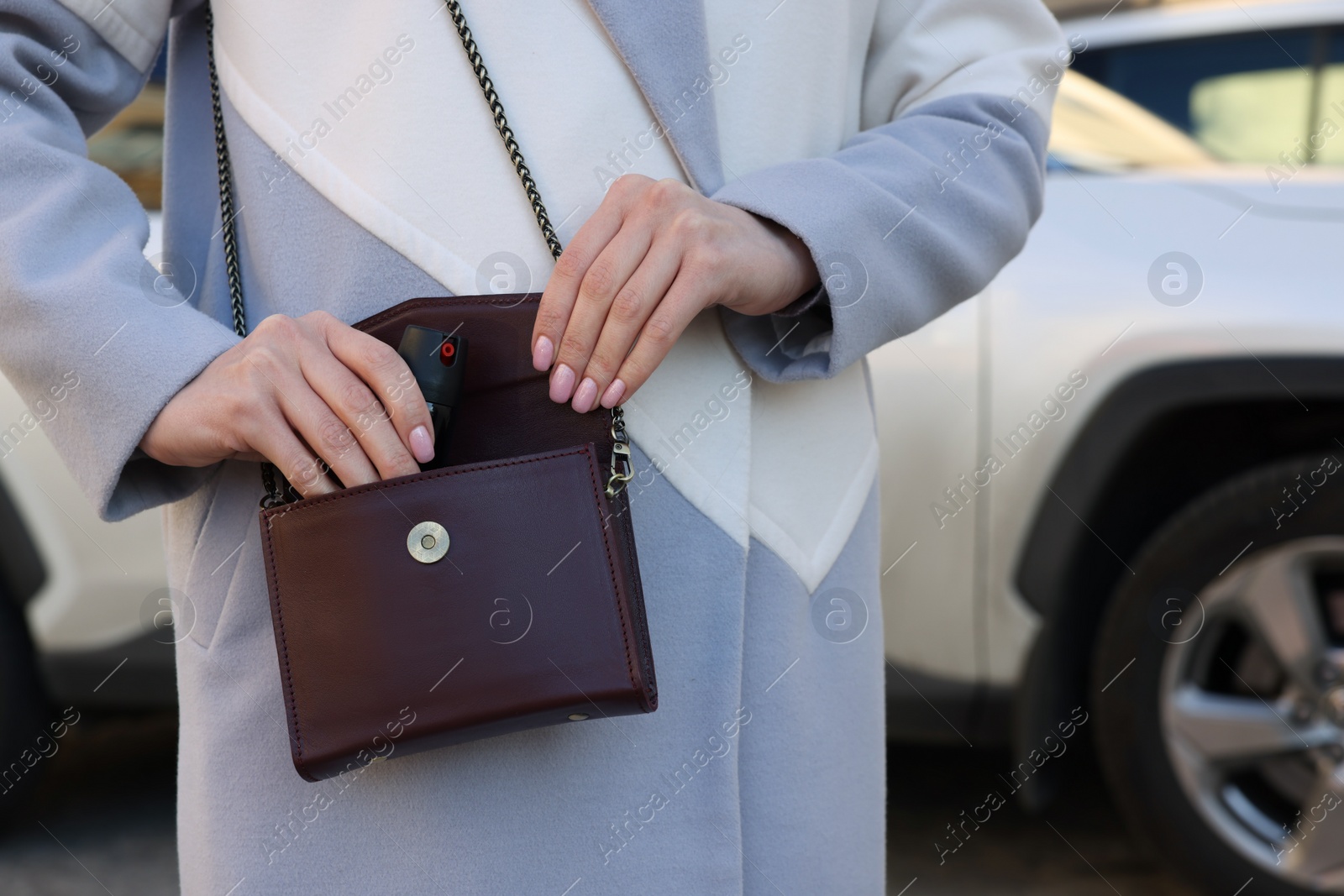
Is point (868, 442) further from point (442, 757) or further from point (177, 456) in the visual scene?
point (177, 456)

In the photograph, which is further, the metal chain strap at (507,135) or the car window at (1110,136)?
the car window at (1110,136)

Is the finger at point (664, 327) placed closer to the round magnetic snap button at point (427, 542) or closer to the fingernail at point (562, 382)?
the fingernail at point (562, 382)

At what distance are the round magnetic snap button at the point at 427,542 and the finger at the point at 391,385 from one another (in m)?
0.05

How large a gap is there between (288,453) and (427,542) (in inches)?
4.7

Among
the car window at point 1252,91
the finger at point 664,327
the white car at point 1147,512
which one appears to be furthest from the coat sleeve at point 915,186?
the car window at point 1252,91

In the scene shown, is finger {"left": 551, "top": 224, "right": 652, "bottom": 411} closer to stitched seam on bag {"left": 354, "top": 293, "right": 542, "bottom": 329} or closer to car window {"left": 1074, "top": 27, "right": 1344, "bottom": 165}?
stitched seam on bag {"left": 354, "top": 293, "right": 542, "bottom": 329}

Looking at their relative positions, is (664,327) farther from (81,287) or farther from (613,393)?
(81,287)

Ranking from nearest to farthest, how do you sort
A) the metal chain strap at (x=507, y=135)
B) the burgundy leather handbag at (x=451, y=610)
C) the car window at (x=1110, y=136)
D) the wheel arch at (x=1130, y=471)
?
the burgundy leather handbag at (x=451, y=610) < the metal chain strap at (x=507, y=135) < the wheel arch at (x=1130, y=471) < the car window at (x=1110, y=136)

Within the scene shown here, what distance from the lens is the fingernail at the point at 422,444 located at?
827 mm

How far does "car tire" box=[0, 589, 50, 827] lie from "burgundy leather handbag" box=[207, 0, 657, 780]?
2.26 metres

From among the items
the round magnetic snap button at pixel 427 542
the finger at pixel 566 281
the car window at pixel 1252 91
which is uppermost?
the finger at pixel 566 281

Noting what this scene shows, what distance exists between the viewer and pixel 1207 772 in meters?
2.31

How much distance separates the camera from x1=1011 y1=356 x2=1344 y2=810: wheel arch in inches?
86.6

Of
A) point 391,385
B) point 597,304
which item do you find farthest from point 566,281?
point 391,385
